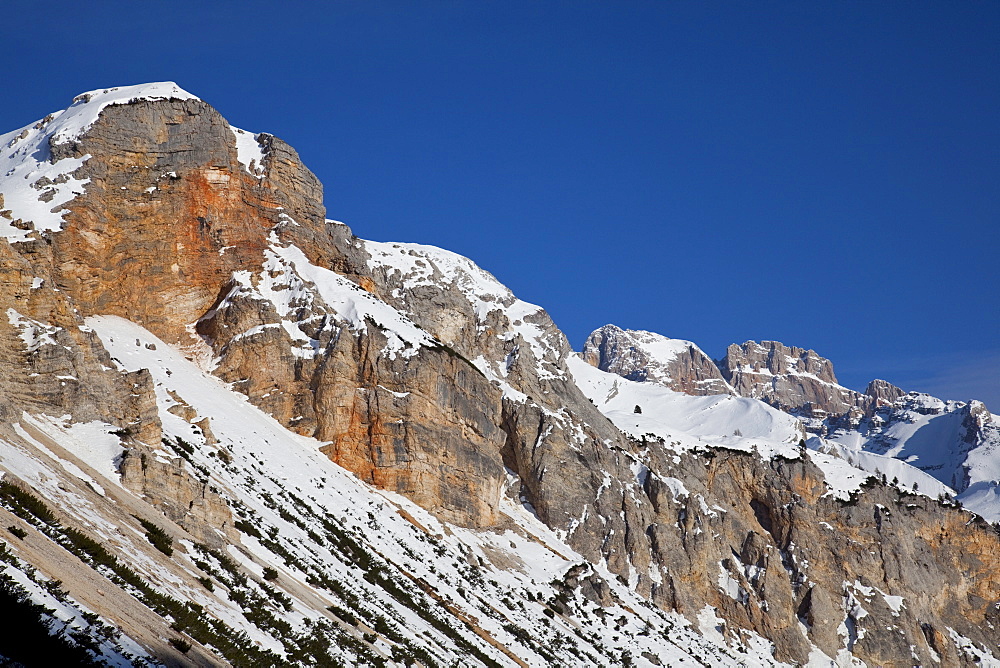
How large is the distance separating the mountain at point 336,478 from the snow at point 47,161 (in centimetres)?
32

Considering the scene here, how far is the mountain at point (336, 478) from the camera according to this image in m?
27.8

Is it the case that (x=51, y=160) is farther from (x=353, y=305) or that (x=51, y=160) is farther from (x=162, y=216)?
(x=353, y=305)

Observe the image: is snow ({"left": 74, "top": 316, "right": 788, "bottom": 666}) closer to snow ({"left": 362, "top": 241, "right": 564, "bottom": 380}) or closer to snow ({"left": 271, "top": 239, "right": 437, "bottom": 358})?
snow ({"left": 271, "top": 239, "right": 437, "bottom": 358})

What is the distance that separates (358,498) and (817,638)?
61542mm

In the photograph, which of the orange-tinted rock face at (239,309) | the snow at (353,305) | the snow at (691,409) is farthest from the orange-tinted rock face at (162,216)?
the snow at (691,409)

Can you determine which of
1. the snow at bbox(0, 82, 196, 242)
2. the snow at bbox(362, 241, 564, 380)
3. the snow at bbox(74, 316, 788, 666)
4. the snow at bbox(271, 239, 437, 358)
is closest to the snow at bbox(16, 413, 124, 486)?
the snow at bbox(74, 316, 788, 666)

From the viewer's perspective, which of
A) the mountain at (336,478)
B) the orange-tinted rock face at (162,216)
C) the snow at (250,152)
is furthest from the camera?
the snow at (250,152)

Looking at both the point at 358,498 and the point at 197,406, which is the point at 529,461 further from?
the point at 197,406

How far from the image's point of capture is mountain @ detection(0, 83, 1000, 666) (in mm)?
27750

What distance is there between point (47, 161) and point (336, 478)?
3450 cm

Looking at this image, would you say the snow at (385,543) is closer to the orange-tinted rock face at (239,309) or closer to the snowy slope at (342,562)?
the snowy slope at (342,562)

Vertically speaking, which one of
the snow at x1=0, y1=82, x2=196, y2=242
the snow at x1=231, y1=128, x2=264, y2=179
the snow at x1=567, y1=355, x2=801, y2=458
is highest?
the snow at x1=567, y1=355, x2=801, y2=458

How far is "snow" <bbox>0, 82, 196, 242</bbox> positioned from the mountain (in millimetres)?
321

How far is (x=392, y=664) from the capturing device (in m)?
32.8
